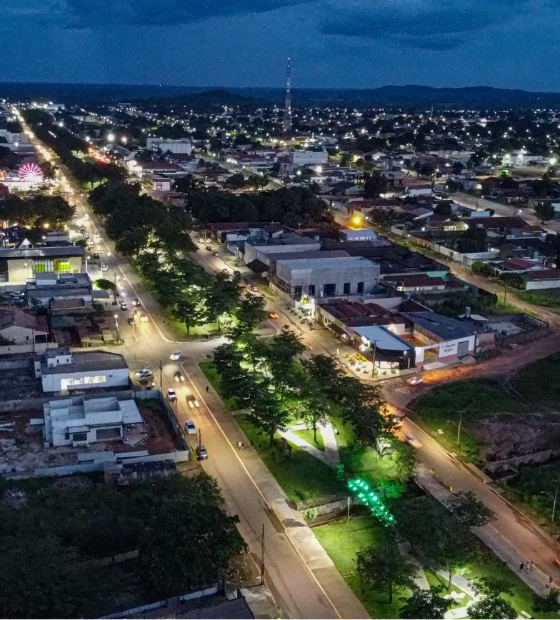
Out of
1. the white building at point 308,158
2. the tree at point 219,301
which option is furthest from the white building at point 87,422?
the white building at point 308,158

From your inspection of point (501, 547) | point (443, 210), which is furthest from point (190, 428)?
point (443, 210)

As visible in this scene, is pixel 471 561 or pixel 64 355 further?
pixel 64 355

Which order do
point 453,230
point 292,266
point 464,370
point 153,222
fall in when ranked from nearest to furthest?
point 464,370
point 292,266
point 153,222
point 453,230

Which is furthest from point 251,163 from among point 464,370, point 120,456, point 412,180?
point 120,456

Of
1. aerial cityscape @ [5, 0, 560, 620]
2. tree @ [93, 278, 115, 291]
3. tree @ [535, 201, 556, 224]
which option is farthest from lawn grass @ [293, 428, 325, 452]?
tree @ [535, 201, 556, 224]

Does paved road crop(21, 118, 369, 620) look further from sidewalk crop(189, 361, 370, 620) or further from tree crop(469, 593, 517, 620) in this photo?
tree crop(469, 593, 517, 620)

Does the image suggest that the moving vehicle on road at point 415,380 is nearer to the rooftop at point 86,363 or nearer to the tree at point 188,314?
the tree at point 188,314

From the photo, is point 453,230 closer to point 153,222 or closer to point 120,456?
point 153,222
